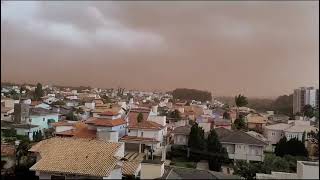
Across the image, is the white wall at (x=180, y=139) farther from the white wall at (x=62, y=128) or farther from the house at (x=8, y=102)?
the house at (x=8, y=102)

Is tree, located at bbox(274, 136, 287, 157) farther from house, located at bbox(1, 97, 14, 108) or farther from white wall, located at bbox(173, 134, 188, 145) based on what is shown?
house, located at bbox(1, 97, 14, 108)

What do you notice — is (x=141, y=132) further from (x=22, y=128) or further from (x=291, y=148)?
(x=291, y=148)

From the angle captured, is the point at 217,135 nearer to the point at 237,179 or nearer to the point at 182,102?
the point at 182,102

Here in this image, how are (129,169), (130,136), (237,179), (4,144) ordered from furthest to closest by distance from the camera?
(130,136) → (4,144) → (129,169) → (237,179)

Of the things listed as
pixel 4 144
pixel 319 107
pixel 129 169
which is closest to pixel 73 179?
pixel 129 169

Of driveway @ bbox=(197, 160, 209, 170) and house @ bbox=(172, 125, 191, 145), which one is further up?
house @ bbox=(172, 125, 191, 145)

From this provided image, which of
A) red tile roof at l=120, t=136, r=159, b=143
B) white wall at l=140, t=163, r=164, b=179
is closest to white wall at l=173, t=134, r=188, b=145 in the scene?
red tile roof at l=120, t=136, r=159, b=143
